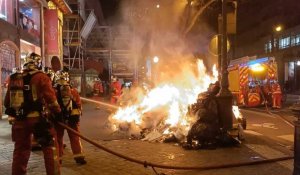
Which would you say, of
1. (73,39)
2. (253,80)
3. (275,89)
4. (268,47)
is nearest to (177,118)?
(275,89)

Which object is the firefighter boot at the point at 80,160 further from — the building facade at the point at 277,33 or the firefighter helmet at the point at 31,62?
the building facade at the point at 277,33

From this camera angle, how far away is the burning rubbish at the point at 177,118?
25.4 ft

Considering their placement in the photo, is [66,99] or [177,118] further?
[177,118]

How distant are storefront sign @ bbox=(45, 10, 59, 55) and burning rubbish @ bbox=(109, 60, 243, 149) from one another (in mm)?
8690

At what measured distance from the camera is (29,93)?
511 centimetres

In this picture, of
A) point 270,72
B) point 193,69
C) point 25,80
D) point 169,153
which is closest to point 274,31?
point 270,72

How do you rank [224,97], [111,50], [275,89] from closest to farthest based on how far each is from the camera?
[224,97] → [275,89] → [111,50]

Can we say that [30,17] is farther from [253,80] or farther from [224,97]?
[224,97]

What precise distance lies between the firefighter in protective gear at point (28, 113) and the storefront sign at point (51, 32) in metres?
14.5

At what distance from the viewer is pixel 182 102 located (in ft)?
34.0

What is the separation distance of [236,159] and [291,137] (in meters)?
3.04

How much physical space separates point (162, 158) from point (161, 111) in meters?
3.23

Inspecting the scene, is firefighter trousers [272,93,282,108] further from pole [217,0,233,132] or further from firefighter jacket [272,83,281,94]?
pole [217,0,233,132]

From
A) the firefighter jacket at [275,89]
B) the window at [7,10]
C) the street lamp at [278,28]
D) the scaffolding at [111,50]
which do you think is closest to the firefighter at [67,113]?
Answer: the window at [7,10]
